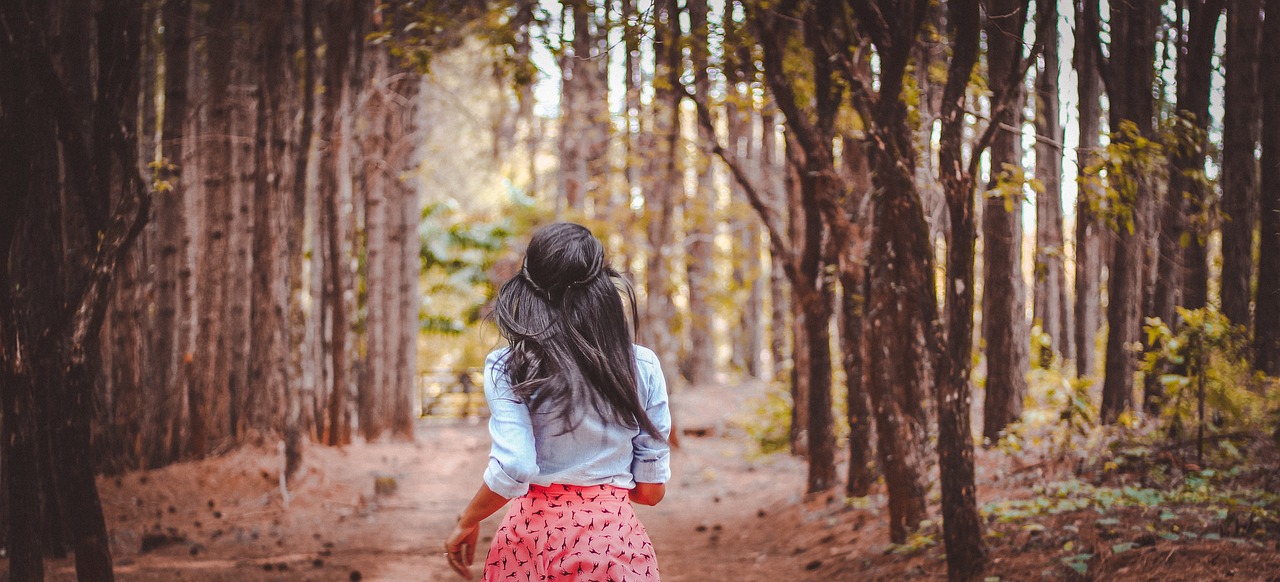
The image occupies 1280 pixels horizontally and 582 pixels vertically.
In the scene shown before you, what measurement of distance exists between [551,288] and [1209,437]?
690cm

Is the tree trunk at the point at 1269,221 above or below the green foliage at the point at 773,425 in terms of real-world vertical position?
above

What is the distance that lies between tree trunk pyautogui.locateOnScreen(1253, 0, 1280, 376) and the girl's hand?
23.9 feet

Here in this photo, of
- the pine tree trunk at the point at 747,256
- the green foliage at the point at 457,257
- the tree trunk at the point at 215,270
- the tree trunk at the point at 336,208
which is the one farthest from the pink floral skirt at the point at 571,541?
the green foliage at the point at 457,257

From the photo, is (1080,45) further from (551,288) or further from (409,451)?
(409,451)

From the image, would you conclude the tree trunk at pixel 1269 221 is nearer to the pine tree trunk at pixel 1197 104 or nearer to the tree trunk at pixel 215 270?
the pine tree trunk at pixel 1197 104

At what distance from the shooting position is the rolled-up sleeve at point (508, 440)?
266 centimetres

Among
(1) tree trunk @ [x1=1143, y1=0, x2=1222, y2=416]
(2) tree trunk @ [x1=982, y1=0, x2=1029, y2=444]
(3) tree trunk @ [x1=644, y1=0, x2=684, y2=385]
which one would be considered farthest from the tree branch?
(3) tree trunk @ [x1=644, y1=0, x2=684, y2=385]

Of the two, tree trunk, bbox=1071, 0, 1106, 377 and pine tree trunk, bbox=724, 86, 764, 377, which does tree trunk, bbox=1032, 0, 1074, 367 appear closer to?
tree trunk, bbox=1071, 0, 1106, 377

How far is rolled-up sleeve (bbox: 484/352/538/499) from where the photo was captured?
105 inches

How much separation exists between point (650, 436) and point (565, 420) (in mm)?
296

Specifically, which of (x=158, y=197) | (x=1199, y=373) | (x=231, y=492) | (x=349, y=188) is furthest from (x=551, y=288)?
(x=349, y=188)

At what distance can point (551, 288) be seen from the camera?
2.81m

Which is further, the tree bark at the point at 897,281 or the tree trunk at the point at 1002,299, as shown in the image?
the tree trunk at the point at 1002,299

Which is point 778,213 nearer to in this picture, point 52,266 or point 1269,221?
point 1269,221
